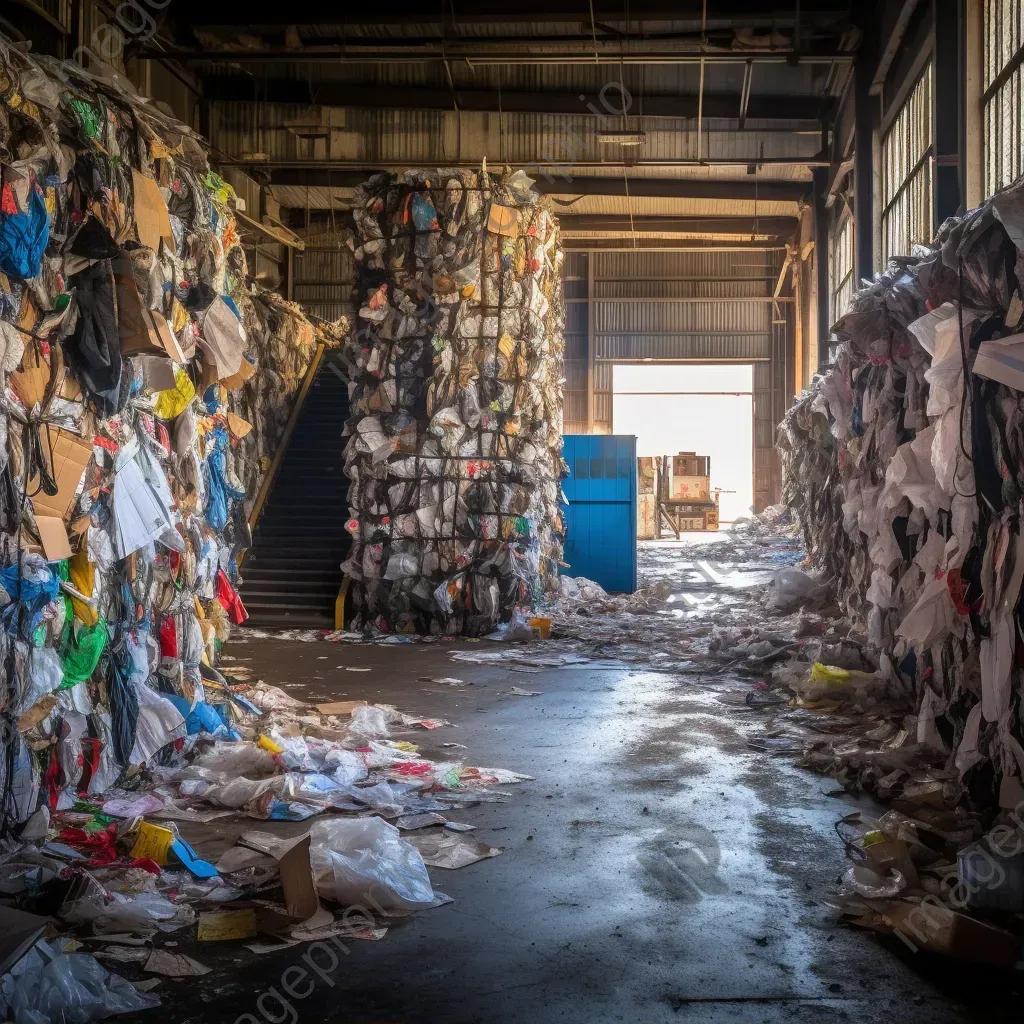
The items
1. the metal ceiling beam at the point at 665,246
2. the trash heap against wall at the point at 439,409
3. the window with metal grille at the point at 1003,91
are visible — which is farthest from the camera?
the metal ceiling beam at the point at 665,246

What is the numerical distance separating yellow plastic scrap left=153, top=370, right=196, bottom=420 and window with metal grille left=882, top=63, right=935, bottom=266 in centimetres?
526

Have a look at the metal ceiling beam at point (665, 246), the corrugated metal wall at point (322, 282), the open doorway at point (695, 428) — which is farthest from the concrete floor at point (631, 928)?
the open doorway at point (695, 428)

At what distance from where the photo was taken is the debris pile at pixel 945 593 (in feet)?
9.78

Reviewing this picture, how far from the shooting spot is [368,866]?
9.71 feet

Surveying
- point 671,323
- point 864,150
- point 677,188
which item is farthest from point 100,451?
point 671,323

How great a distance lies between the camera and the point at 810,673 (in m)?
5.84

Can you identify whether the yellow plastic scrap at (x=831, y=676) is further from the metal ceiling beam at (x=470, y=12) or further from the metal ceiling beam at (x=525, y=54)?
the metal ceiling beam at (x=470, y=12)

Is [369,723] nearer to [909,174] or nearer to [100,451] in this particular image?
[100,451]

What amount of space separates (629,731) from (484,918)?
7.74ft

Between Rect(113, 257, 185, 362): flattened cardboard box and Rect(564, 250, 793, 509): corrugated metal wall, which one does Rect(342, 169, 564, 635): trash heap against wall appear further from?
Rect(564, 250, 793, 509): corrugated metal wall

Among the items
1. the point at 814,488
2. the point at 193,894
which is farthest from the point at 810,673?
the point at 814,488

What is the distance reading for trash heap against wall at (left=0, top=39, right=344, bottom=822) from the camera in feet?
11.2

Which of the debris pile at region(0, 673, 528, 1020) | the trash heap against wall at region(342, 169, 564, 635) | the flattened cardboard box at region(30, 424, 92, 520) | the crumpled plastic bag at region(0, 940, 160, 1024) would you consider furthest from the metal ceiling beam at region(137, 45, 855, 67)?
the crumpled plastic bag at region(0, 940, 160, 1024)

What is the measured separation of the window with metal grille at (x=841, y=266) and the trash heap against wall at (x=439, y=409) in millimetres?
5029
